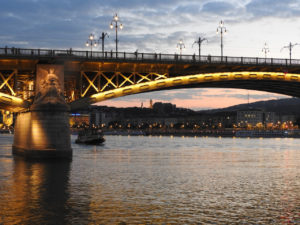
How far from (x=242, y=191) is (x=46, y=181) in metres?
12.1

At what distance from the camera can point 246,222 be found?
723 inches

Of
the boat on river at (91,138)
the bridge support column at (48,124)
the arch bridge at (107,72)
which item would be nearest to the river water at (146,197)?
the bridge support column at (48,124)

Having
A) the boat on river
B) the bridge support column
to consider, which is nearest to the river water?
the bridge support column

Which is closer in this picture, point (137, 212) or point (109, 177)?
point (137, 212)

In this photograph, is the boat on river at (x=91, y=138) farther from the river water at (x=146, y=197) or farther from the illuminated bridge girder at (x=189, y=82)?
the river water at (x=146, y=197)

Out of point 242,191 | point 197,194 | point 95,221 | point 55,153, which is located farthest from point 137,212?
point 55,153

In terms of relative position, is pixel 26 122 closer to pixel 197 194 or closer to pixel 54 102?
pixel 54 102

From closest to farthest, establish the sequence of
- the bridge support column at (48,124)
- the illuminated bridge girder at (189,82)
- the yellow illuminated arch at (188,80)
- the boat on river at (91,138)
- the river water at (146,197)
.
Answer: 1. the river water at (146,197)
2. the bridge support column at (48,124)
3. the illuminated bridge girder at (189,82)
4. the yellow illuminated arch at (188,80)
5. the boat on river at (91,138)

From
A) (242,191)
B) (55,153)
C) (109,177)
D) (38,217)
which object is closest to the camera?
(38,217)

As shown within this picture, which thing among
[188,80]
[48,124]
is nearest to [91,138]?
[188,80]

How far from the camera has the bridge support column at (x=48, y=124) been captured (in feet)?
139

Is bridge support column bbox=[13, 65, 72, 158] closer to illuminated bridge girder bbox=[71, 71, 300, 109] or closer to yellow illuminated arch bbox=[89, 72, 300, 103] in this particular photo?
illuminated bridge girder bbox=[71, 71, 300, 109]

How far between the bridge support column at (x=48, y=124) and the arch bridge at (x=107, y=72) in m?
0.37

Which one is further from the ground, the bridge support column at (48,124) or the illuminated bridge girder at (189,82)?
the illuminated bridge girder at (189,82)
